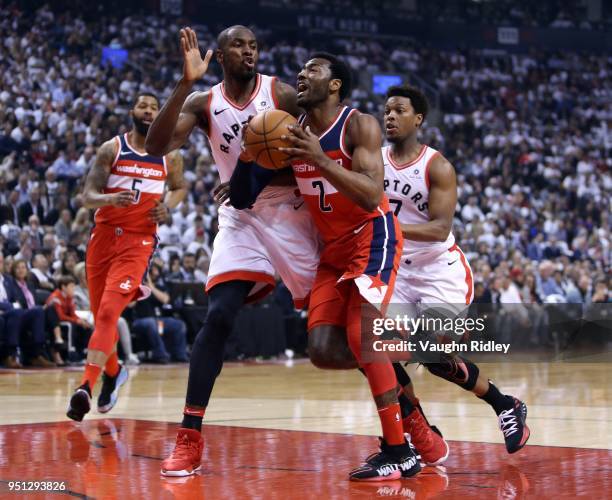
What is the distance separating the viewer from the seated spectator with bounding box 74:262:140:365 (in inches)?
496

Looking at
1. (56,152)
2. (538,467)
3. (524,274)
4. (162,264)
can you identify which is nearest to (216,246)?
(538,467)

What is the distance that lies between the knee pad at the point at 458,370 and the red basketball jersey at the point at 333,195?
1043mm

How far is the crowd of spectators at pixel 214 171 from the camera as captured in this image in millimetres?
13445

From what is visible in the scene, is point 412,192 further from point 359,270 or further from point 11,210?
point 11,210

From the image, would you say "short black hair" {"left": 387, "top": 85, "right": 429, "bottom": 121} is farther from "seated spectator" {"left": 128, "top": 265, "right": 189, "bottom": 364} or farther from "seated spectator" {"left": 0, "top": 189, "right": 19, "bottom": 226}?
"seated spectator" {"left": 0, "top": 189, "right": 19, "bottom": 226}

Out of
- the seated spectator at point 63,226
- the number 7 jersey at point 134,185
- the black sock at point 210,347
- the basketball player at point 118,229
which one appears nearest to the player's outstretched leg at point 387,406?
the black sock at point 210,347

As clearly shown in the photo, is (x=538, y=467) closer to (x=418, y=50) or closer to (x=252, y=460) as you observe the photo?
(x=252, y=460)

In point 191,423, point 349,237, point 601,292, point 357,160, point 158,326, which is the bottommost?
point 601,292

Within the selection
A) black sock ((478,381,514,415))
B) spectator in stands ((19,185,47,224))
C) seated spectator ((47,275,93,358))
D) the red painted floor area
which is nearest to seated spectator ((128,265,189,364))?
seated spectator ((47,275,93,358))

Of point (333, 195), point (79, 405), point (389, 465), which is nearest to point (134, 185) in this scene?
point (79, 405)

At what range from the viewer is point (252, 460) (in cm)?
511

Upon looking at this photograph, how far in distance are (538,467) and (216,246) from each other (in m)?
1.88

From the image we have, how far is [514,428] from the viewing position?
5.45 m

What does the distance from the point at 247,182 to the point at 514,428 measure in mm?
1879
